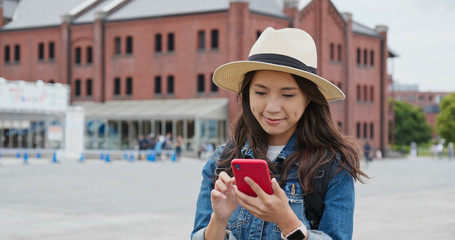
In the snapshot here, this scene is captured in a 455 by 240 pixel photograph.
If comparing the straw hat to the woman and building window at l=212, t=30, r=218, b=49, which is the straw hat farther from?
building window at l=212, t=30, r=218, b=49

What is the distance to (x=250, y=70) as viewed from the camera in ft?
8.25

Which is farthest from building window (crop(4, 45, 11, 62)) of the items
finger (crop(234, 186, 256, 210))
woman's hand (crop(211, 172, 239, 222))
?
finger (crop(234, 186, 256, 210))

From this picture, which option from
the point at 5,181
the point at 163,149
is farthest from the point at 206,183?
the point at 163,149

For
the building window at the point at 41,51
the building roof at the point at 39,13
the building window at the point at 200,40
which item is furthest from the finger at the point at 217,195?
the building window at the point at 41,51

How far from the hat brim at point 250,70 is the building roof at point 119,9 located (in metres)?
39.4

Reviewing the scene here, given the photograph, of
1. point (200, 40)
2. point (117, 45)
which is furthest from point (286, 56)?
point (117, 45)

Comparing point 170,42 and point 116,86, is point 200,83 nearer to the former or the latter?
point 170,42

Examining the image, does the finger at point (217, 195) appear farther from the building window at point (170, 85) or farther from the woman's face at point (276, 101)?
the building window at point (170, 85)

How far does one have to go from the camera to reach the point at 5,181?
18.2 meters

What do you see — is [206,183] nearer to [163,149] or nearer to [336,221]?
[336,221]

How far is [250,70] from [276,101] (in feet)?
0.65

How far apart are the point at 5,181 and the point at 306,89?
57.0 ft

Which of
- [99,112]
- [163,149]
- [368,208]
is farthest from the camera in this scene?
[99,112]

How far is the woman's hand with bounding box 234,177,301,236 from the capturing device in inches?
80.4
